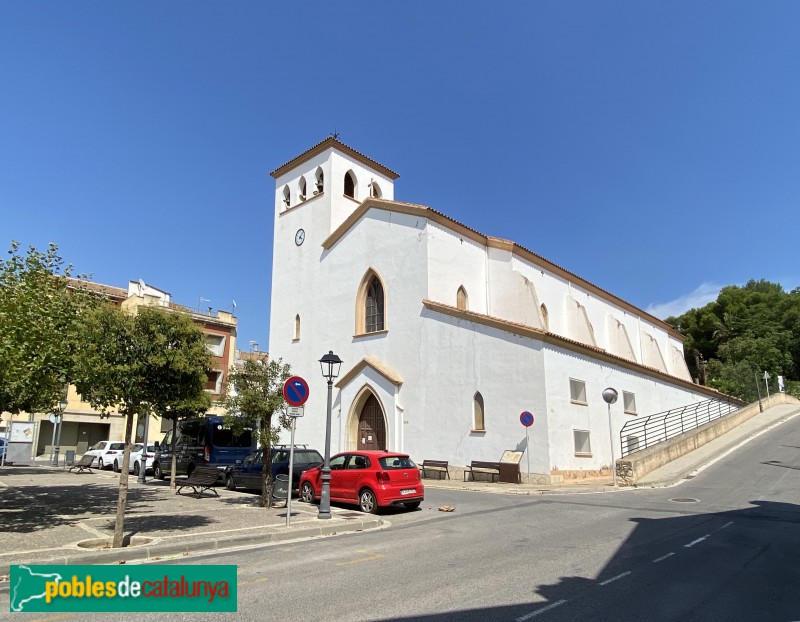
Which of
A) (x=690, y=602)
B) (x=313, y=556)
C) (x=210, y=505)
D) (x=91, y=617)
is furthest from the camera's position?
(x=210, y=505)

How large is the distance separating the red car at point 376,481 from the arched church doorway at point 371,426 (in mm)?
10489

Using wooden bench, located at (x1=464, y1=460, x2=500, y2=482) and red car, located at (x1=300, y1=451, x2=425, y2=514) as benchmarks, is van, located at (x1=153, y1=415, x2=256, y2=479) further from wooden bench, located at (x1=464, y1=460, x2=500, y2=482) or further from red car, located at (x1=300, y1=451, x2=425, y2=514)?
wooden bench, located at (x1=464, y1=460, x2=500, y2=482)

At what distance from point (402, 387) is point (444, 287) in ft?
16.3

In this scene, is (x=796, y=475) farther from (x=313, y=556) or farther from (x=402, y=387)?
(x=313, y=556)

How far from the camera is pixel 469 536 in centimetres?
996

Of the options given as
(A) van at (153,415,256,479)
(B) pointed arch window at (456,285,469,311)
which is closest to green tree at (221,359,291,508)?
(A) van at (153,415,256,479)

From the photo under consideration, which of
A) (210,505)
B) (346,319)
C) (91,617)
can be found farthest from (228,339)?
(91,617)

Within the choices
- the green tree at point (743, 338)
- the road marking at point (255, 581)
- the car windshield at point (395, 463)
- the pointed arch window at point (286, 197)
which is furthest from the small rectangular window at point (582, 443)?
the green tree at point (743, 338)

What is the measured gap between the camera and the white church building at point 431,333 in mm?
20828

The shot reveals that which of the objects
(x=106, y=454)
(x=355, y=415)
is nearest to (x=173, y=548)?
(x=355, y=415)

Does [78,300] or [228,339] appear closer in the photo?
[78,300]

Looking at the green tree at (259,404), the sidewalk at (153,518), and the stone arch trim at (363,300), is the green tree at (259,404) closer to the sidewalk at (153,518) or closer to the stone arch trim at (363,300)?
the sidewalk at (153,518)

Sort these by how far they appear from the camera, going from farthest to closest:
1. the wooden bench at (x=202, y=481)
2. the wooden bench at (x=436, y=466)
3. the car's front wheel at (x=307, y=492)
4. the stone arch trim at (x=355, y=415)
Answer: the stone arch trim at (x=355, y=415) → the wooden bench at (x=436, y=466) → the wooden bench at (x=202, y=481) → the car's front wheel at (x=307, y=492)

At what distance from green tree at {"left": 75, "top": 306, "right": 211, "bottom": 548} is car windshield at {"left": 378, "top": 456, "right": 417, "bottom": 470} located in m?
5.51
